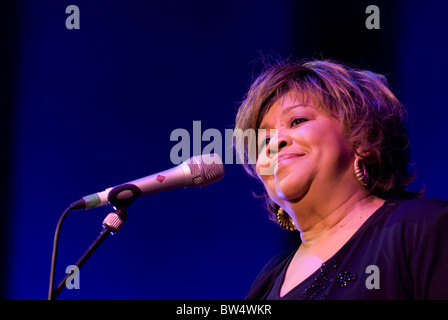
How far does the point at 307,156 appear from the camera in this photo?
5.11ft

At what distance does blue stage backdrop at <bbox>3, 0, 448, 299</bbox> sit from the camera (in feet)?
7.63

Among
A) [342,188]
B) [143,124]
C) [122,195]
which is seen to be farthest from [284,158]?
[143,124]


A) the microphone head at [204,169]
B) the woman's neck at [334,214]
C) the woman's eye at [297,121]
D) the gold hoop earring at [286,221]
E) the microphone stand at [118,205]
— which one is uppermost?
the woman's eye at [297,121]

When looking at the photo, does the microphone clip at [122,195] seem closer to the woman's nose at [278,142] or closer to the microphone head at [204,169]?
the microphone head at [204,169]

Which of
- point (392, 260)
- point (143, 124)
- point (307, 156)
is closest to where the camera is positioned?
Answer: point (392, 260)

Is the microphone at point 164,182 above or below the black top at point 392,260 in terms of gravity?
above

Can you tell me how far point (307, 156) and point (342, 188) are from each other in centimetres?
15

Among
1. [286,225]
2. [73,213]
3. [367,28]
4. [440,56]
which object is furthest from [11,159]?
[440,56]

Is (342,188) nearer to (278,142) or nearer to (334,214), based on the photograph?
(334,214)

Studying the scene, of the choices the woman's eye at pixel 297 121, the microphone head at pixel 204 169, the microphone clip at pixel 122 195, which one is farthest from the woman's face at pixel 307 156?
the microphone clip at pixel 122 195

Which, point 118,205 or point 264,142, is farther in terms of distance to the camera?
point 264,142

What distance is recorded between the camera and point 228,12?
2498mm

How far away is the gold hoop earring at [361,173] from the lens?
5.19ft

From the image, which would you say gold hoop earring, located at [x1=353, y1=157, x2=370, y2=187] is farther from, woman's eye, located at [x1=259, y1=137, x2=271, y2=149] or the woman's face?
woman's eye, located at [x1=259, y1=137, x2=271, y2=149]
